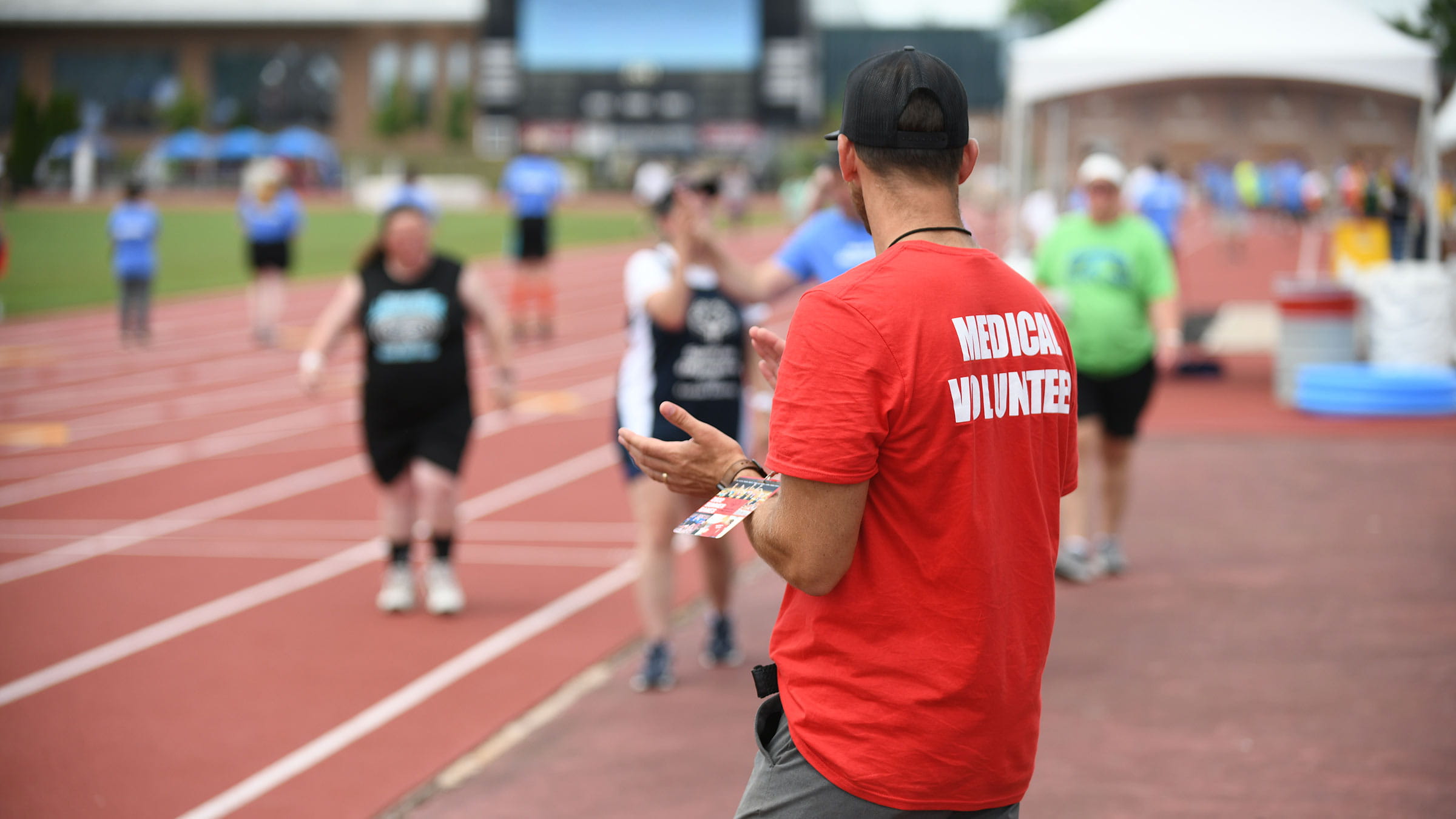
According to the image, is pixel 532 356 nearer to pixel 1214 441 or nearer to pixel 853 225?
pixel 1214 441

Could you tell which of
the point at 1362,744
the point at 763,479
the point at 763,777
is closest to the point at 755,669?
the point at 763,777

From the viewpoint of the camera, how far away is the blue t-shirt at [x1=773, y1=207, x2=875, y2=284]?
6383mm

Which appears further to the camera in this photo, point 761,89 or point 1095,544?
point 761,89

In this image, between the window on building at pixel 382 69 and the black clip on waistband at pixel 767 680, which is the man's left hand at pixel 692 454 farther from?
the window on building at pixel 382 69

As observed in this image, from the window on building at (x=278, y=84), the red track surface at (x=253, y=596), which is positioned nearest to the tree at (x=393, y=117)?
the window on building at (x=278, y=84)

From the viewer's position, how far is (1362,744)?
193 inches

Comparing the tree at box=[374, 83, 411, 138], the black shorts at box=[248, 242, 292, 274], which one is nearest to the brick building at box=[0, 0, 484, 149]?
the tree at box=[374, 83, 411, 138]

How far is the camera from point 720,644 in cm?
609

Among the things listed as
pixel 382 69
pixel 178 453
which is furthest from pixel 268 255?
pixel 382 69

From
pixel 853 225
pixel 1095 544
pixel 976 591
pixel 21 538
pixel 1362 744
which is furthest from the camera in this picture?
pixel 21 538

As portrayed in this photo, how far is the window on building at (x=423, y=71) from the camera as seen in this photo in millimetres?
83688

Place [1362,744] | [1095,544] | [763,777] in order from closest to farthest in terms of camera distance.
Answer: [763,777] < [1362,744] < [1095,544]

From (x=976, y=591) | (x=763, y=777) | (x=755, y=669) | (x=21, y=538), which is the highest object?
(x=976, y=591)

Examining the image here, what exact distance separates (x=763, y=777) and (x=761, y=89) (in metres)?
57.3
